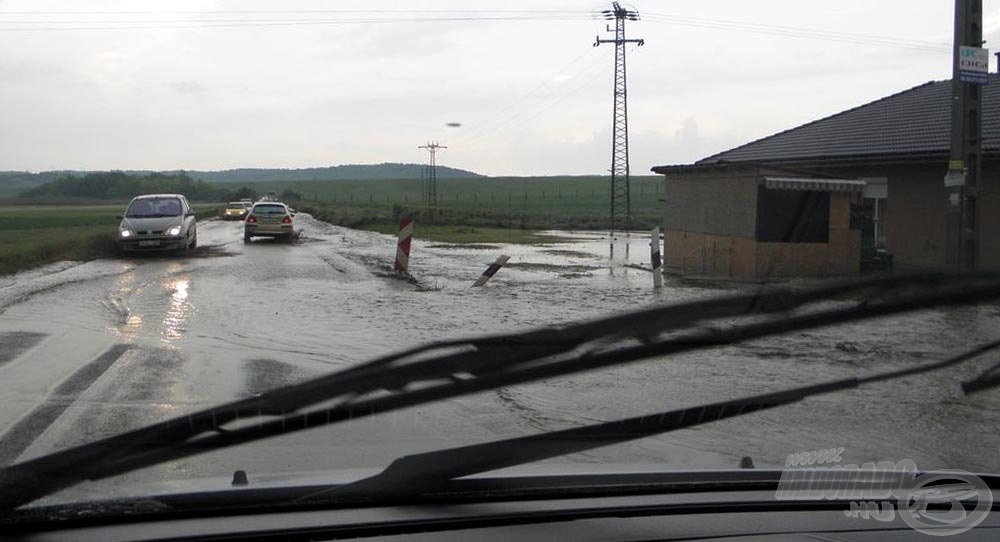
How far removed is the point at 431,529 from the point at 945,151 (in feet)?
67.0

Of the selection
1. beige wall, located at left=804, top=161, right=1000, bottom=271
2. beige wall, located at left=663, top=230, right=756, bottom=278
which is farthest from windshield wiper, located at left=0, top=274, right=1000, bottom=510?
beige wall, located at left=804, top=161, right=1000, bottom=271

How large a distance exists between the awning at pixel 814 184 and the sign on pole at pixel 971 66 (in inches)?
240

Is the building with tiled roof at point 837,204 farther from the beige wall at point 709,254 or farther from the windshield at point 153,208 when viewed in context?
the windshield at point 153,208

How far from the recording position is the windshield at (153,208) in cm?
2542

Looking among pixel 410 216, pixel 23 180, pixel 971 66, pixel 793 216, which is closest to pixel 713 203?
pixel 793 216

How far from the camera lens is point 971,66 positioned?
13953 millimetres

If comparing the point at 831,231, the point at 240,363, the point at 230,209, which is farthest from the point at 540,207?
the point at 240,363

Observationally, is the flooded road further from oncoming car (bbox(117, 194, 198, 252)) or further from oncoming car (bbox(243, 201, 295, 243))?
oncoming car (bbox(243, 201, 295, 243))

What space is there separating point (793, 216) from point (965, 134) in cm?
589

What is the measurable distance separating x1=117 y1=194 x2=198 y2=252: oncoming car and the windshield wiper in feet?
74.2

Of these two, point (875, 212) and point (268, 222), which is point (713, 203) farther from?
point (268, 222)

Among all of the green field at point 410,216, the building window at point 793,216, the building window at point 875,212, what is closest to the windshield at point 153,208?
the green field at point 410,216

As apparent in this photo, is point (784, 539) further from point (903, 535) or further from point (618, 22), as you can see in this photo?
point (618, 22)

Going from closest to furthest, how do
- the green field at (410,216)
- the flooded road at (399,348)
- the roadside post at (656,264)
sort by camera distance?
1. the flooded road at (399,348)
2. the roadside post at (656,264)
3. the green field at (410,216)
